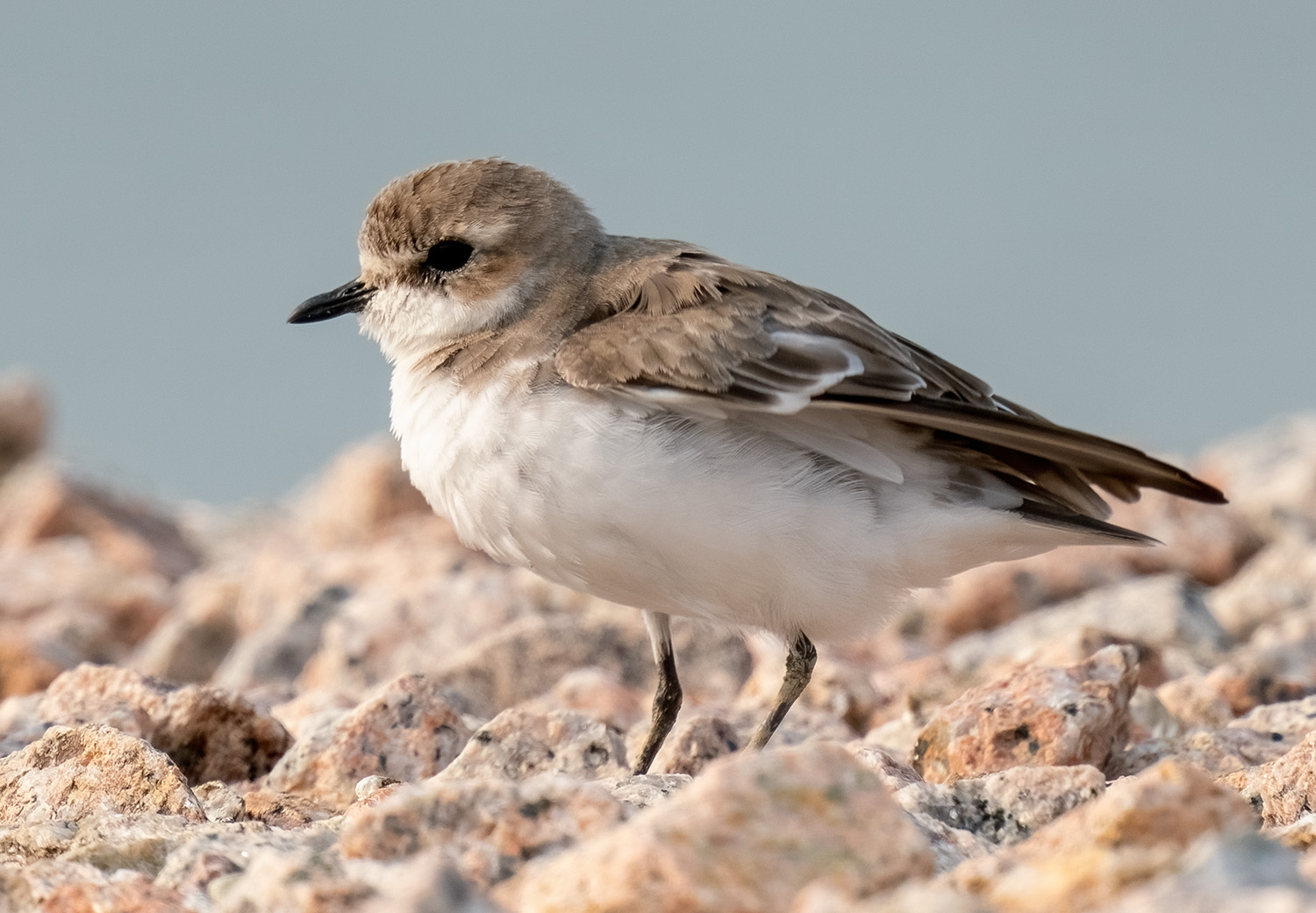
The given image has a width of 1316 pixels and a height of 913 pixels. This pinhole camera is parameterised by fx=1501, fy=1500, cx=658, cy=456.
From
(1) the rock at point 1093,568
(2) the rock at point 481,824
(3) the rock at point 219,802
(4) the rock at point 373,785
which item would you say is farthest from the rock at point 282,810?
(1) the rock at point 1093,568

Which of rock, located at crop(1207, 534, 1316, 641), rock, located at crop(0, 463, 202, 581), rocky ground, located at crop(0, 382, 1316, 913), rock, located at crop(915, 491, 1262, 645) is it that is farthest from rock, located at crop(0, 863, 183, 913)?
rock, located at crop(0, 463, 202, 581)

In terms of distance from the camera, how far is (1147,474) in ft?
16.0

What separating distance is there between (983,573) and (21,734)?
16.5ft

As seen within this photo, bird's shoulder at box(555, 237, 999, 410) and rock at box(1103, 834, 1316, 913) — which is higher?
bird's shoulder at box(555, 237, 999, 410)

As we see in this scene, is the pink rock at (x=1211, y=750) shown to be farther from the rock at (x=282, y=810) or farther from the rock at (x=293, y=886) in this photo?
the rock at (x=293, y=886)

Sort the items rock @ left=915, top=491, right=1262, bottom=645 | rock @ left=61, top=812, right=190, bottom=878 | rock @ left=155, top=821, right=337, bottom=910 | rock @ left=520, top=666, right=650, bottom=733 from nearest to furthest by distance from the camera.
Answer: rock @ left=155, top=821, right=337, bottom=910 → rock @ left=61, top=812, right=190, bottom=878 → rock @ left=520, top=666, right=650, bottom=733 → rock @ left=915, top=491, right=1262, bottom=645

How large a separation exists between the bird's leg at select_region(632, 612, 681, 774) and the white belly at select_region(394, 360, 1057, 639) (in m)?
0.47

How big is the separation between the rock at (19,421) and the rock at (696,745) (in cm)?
982

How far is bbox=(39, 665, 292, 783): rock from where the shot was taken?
4.73m

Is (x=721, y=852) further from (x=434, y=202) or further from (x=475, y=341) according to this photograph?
(x=434, y=202)

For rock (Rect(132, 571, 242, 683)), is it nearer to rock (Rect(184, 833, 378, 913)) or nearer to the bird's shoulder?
the bird's shoulder

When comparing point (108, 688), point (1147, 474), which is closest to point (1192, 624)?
point (1147, 474)

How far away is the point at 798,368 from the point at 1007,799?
146 centimetres

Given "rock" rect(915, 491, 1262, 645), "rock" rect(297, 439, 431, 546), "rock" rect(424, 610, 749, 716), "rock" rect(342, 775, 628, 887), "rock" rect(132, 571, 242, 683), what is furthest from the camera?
"rock" rect(297, 439, 431, 546)
